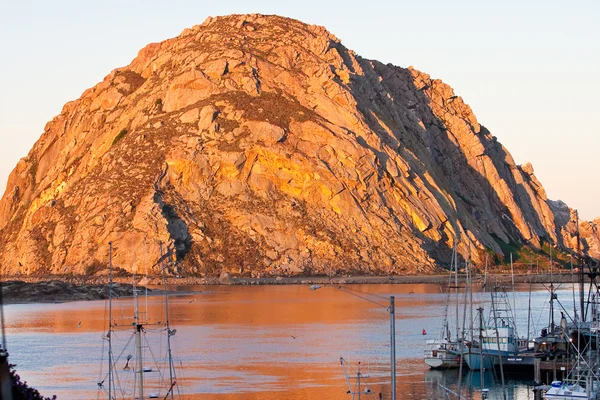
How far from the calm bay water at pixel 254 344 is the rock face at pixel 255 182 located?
27661 mm

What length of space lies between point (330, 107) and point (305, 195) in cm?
1743

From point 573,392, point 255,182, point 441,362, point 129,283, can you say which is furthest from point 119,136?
point 573,392

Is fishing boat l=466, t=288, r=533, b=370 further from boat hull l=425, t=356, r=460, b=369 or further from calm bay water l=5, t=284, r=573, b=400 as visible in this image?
calm bay water l=5, t=284, r=573, b=400

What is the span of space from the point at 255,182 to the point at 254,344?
89.1m

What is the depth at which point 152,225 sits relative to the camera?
6019 inches

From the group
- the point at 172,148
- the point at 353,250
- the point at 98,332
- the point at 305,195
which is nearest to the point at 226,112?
the point at 172,148

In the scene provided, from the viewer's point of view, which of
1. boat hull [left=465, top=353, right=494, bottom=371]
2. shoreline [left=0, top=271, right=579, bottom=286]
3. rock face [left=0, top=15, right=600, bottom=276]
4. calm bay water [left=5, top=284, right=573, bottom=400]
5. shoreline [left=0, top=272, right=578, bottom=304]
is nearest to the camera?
calm bay water [left=5, top=284, right=573, bottom=400]

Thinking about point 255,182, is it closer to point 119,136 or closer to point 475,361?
point 119,136

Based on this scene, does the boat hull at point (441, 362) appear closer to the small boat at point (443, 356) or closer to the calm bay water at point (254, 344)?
the small boat at point (443, 356)

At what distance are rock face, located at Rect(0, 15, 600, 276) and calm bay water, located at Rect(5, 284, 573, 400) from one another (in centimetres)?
2766

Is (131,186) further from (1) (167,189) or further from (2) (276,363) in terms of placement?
(2) (276,363)

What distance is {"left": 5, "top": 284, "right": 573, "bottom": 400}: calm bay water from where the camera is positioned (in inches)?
2066

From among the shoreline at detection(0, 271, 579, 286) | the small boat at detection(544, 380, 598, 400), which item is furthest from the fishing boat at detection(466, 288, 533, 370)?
the shoreline at detection(0, 271, 579, 286)

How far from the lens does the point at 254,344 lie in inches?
2889
